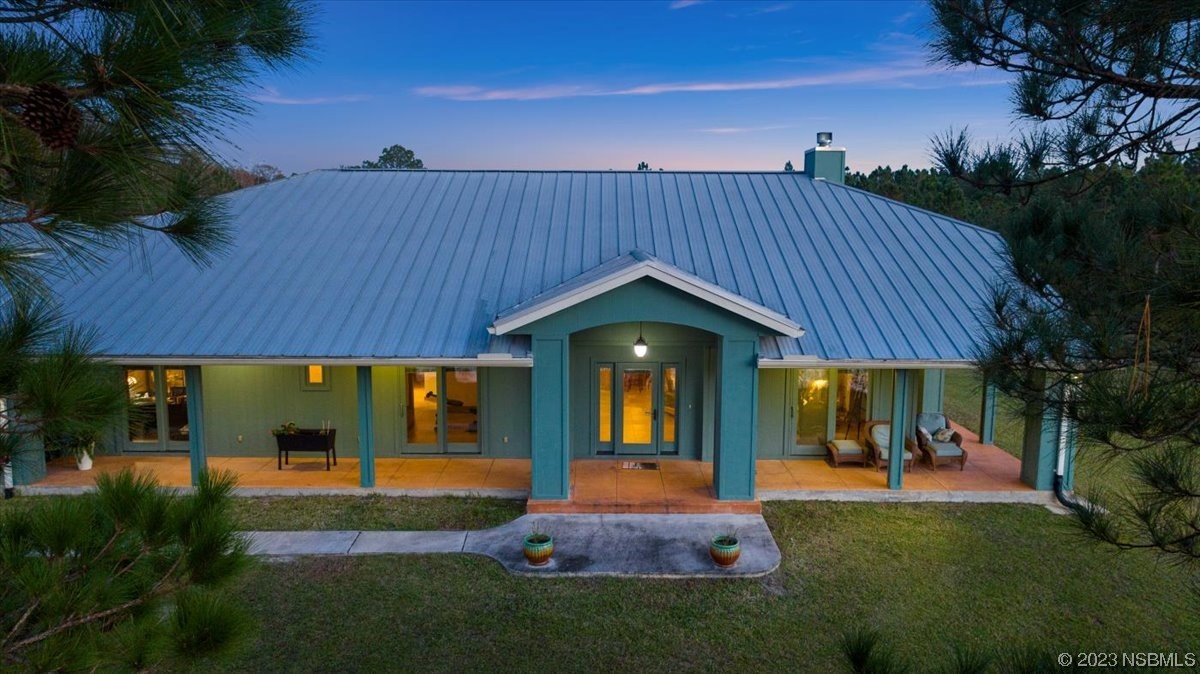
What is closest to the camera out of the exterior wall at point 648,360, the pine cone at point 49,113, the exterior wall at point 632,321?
→ the pine cone at point 49,113

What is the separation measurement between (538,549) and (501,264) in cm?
656

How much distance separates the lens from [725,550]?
9742 millimetres

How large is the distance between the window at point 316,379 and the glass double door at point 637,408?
563cm

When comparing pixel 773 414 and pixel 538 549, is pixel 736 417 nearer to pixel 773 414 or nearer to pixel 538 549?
pixel 773 414

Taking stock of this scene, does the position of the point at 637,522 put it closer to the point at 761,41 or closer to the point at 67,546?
the point at 67,546

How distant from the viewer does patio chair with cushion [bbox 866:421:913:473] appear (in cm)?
1371

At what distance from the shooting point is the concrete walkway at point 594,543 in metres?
9.84

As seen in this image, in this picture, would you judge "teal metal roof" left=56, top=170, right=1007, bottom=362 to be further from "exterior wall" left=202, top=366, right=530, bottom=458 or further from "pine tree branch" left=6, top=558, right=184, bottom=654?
"pine tree branch" left=6, top=558, right=184, bottom=654

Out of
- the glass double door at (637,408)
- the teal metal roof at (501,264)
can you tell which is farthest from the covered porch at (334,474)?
the teal metal roof at (501,264)

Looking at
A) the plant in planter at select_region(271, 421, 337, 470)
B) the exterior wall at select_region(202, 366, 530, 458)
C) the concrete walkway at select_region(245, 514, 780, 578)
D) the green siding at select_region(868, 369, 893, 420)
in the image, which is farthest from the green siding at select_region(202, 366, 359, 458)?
the green siding at select_region(868, 369, 893, 420)

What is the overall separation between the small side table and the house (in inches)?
Answer: 23.2

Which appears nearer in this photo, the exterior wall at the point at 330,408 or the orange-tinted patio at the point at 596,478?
the orange-tinted patio at the point at 596,478

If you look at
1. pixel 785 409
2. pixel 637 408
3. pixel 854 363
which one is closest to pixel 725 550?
pixel 854 363

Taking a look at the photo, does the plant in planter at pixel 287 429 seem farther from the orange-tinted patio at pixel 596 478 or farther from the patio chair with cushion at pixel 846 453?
the patio chair with cushion at pixel 846 453
